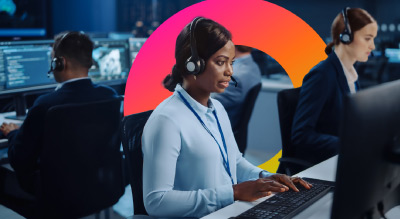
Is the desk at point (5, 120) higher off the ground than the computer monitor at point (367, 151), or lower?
lower

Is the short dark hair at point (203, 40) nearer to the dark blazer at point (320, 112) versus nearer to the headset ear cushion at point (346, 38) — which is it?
the dark blazer at point (320, 112)

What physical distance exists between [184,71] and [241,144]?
5.35ft

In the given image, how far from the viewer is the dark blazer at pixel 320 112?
227 centimetres

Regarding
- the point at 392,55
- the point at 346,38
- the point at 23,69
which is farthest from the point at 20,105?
the point at 392,55

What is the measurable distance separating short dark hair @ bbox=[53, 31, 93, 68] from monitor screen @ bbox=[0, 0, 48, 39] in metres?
4.18

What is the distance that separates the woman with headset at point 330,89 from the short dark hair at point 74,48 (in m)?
1.18

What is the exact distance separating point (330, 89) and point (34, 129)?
1504 millimetres

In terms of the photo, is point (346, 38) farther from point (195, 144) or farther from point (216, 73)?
point (195, 144)

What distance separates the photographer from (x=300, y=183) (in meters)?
1.51

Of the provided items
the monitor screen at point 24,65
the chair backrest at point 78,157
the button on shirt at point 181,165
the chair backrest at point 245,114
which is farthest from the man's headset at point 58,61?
the chair backrest at point 245,114

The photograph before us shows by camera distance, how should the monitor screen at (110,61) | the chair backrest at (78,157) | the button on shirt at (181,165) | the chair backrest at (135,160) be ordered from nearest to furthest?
the button on shirt at (181,165), the chair backrest at (135,160), the chair backrest at (78,157), the monitor screen at (110,61)

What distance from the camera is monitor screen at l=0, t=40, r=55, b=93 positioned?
9.54 feet

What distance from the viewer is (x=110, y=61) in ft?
11.8

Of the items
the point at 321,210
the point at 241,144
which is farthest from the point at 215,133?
the point at 241,144
